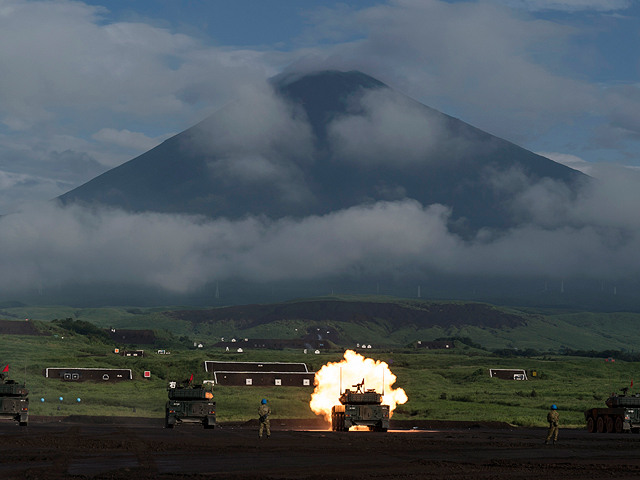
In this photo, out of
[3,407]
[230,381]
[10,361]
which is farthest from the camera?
[10,361]

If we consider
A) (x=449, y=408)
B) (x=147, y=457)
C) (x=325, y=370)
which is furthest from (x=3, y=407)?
(x=449, y=408)

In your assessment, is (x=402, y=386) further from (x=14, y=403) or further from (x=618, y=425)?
(x=14, y=403)

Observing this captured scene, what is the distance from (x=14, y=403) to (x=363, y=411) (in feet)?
69.7

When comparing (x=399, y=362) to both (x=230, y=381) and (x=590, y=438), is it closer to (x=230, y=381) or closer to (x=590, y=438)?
(x=230, y=381)

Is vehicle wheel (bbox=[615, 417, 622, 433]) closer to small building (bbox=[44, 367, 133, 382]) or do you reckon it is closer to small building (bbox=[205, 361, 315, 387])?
small building (bbox=[205, 361, 315, 387])

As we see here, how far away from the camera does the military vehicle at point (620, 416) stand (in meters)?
54.1

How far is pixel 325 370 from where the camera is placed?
57.8 meters

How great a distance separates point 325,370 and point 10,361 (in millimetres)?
84521

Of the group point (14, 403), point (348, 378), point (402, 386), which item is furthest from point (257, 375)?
point (14, 403)

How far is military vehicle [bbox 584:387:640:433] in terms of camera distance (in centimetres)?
5409

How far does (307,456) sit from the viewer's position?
31.8 meters

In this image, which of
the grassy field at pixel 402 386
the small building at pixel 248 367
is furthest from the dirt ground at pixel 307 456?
the small building at pixel 248 367

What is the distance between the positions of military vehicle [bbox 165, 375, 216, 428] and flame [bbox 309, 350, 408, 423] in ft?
27.2

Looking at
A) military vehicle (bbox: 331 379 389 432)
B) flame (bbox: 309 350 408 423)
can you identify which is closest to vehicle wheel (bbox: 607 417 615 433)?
flame (bbox: 309 350 408 423)
